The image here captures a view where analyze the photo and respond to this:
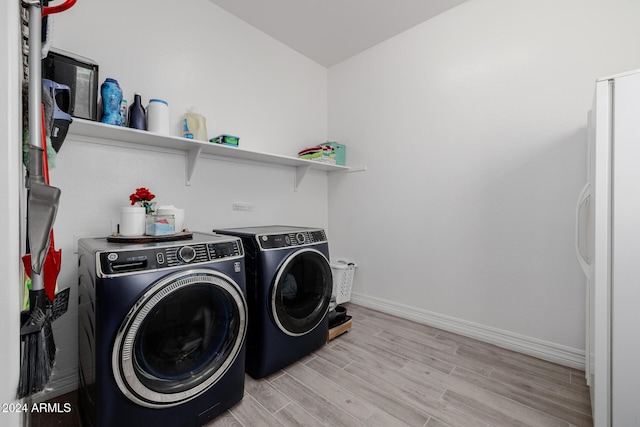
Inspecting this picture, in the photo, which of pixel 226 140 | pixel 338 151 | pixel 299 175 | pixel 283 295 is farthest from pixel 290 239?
pixel 338 151

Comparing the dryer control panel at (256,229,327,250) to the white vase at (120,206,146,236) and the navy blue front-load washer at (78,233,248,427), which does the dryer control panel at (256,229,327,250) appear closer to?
the navy blue front-load washer at (78,233,248,427)

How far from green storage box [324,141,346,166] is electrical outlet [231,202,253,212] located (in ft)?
A: 3.41

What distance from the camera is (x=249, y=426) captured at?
1.29 m

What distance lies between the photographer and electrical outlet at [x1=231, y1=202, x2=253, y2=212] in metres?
2.31

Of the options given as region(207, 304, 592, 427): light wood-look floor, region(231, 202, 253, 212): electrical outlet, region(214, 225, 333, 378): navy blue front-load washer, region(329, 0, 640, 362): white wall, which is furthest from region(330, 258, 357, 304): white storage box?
region(231, 202, 253, 212): electrical outlet

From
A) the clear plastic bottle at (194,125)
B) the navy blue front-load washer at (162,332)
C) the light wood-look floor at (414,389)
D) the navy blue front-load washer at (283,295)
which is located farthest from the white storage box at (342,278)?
the clear plastic bottle at (194,125)

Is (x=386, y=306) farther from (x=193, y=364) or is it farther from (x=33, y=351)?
(x=33, y=351)

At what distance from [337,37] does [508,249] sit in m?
2.39

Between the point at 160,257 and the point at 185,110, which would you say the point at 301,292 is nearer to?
the point at 160,257

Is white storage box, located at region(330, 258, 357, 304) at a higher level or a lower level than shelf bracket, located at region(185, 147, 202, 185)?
lower

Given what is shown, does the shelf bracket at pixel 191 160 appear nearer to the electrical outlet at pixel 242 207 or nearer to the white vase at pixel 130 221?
the electrical outlet at pixel 242 207

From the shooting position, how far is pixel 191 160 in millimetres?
1998

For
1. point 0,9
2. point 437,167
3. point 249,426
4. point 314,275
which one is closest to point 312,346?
point 314,275

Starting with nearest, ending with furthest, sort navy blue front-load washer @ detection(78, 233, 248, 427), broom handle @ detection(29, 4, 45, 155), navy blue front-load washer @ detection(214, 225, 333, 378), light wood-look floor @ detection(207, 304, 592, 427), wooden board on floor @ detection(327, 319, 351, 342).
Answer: broom handle @ detection(29, 4, 45, 155)
navy blue front-load washer @ detection(78, 233, 248, 427)
light wood-look floor @ detection(207, 304, 592, 427)
navy blue front-load washer @ detection(214, 225, 333, 378)
wooden board on floor @ detection(327, 319, 351, 342)
